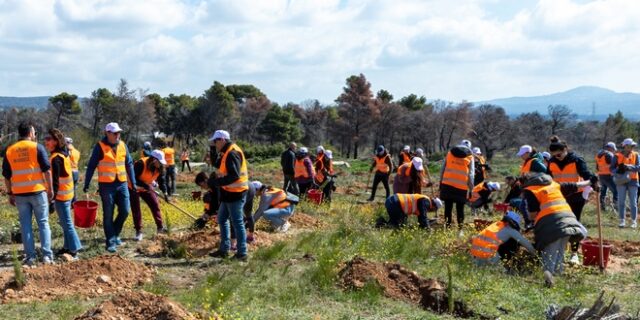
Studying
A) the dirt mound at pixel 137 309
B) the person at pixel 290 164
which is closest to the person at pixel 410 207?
the person at pixel 290 164

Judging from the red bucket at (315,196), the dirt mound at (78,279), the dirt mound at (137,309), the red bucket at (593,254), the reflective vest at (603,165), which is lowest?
the red bucket at (593,254)

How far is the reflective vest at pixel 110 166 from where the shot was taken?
8070mm

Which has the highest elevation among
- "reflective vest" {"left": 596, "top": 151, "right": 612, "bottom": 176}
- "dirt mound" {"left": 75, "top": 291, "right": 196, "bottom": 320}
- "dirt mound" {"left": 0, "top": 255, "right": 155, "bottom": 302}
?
"reflective vest" {"left": 596, "top": 151, "right": 612, "bottom": 176}

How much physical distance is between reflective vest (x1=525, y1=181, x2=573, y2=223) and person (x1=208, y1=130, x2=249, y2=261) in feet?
11.5

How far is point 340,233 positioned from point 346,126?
4438 cm

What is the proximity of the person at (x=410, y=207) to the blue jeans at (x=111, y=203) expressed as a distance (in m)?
4.05

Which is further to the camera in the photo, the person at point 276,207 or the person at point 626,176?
the person at point 626,176

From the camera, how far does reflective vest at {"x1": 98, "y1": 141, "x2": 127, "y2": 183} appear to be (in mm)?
8070

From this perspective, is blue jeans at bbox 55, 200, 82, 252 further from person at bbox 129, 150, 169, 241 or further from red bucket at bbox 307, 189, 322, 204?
red bucket at bbox 307, 189, 322, 204

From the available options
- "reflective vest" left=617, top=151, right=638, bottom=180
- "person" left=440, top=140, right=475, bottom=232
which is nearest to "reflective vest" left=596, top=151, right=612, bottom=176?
"reflective vest" left=617, top=151, right=638, bottom=180

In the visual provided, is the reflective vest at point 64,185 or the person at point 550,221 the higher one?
the reflective vest at point 64,185

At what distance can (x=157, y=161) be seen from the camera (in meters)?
8.92

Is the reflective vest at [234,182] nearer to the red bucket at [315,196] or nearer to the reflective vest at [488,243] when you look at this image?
the reflective vest at [488,243]

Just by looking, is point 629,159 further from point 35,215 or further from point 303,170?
point 35,215
